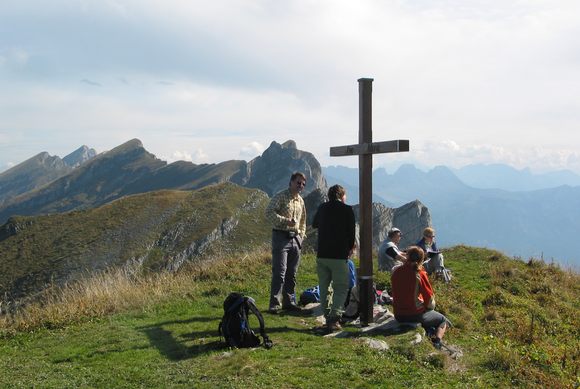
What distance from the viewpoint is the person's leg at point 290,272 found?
10.4 m

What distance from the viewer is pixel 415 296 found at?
883cm

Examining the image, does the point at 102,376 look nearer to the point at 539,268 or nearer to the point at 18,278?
the point at 539,268

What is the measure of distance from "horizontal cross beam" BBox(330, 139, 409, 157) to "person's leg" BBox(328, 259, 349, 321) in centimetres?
198

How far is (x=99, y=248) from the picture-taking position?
283 feet

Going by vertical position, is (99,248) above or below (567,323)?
below

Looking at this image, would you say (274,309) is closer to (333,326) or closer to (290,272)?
(290,272)

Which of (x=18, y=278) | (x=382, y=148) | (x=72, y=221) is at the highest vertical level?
(x=382, y=148)

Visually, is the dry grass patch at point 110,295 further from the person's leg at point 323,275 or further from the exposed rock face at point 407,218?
the exposed rock face at point 407,218

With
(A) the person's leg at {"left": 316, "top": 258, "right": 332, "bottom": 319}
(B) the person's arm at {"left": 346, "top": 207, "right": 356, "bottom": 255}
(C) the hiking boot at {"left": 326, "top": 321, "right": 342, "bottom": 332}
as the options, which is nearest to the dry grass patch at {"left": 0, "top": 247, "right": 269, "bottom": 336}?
(A) the person's leg at {"left": 316, "top": 258, "right": 332, "bottom": 319}

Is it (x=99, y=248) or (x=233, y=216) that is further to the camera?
(x=233, y=216)

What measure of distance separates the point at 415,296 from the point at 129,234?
291 ft

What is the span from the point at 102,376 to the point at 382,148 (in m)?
5.56

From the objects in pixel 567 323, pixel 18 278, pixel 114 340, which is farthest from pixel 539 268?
pixel 18 278

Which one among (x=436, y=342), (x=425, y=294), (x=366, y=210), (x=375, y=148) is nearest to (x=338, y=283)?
(x=366, y=210)
